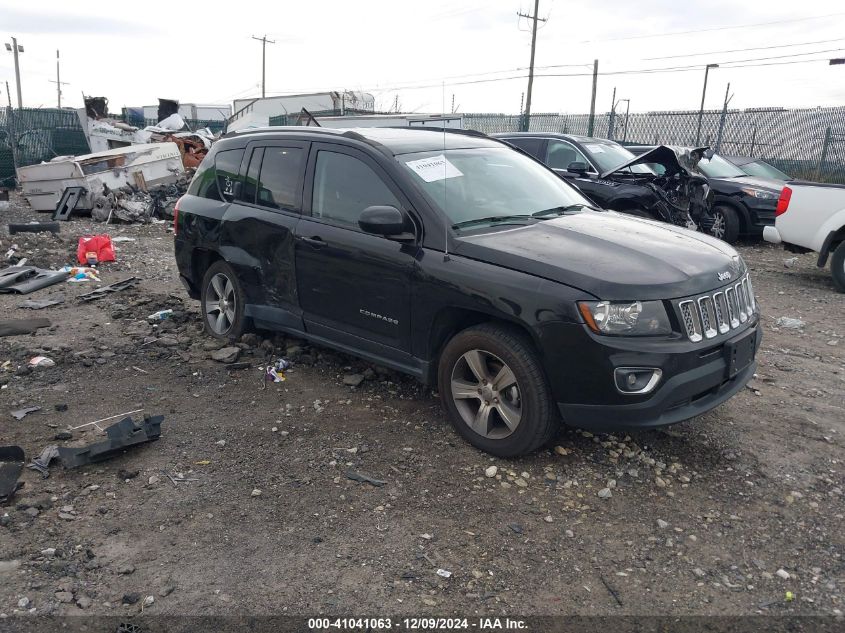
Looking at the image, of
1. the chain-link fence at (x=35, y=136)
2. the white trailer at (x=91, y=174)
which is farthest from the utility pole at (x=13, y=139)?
the white trailer at (x=91, y=174)

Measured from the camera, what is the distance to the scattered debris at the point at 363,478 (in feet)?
12.5

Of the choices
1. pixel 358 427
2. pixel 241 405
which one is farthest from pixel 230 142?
pixel 358 427

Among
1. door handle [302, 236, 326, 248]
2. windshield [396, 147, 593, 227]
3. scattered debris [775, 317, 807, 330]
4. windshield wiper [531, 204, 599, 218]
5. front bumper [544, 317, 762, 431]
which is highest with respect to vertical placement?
windshield [396, 147, 593, 227]

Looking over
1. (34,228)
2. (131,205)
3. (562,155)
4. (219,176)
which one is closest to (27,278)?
(34,228)

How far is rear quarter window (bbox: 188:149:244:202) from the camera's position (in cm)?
569

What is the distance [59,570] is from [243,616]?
947 millimetres

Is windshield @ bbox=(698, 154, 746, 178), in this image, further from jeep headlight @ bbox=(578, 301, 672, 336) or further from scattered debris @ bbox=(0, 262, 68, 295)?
scattered debris @ bbox=(0, 262, 68, 295)

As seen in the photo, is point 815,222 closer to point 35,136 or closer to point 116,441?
point 116,441

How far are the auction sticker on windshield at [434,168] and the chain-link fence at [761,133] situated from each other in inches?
517

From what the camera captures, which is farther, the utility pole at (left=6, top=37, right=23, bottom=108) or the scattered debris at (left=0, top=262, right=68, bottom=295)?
the utility pole at (left=6, top=37, right=23, bottom=108)

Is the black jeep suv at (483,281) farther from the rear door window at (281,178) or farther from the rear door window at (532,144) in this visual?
the rear door window at (532,144)

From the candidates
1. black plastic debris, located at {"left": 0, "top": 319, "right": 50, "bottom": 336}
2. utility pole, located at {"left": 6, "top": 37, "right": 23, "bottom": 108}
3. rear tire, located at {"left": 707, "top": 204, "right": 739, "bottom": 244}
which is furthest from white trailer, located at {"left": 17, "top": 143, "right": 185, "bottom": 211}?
utility pole, located at {"left": 6, "top": 37, "right": 23, "bottom": 108}

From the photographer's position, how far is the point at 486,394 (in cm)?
398

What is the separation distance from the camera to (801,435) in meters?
4.34
